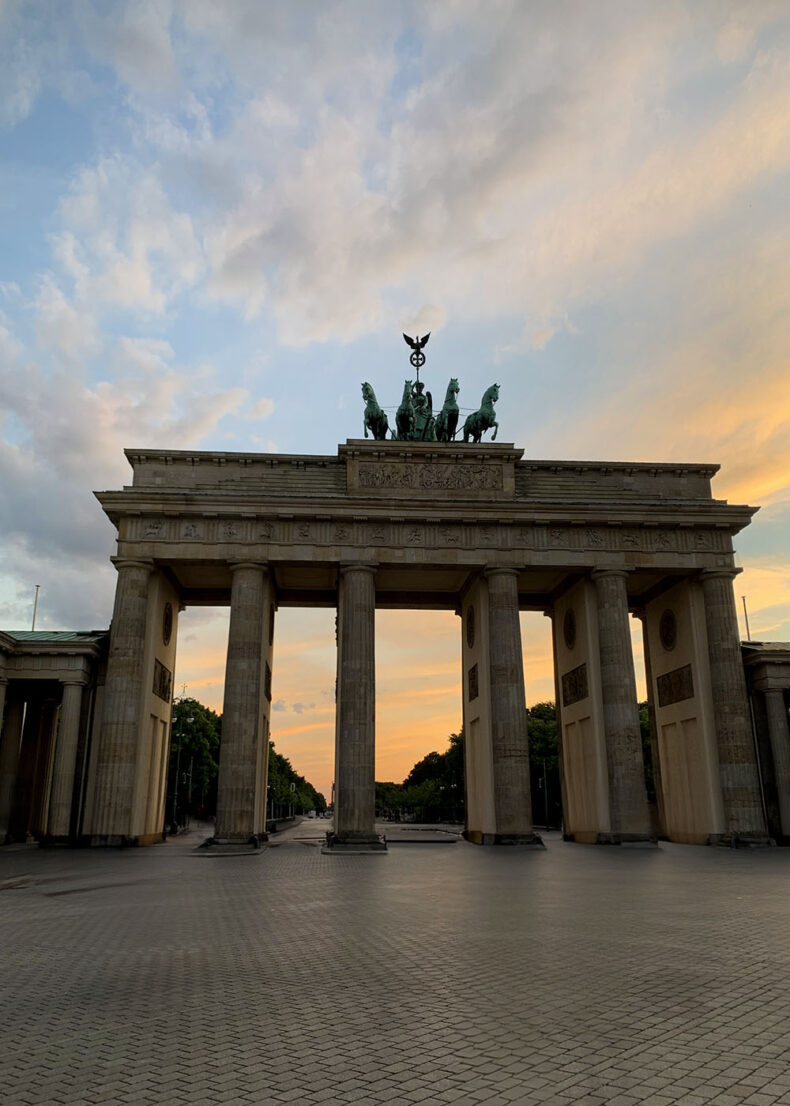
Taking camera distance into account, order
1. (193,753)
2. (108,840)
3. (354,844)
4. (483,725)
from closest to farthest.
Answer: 1. (354,844)
2. (108,840)
3. (483,725)
4. (193,753)

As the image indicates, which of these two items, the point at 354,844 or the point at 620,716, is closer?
the point at 354,844

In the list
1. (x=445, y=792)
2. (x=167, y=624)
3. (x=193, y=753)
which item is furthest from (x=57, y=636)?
(x=445, y=792)

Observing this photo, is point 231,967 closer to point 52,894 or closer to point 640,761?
point 52,894

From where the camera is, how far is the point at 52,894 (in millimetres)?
18656

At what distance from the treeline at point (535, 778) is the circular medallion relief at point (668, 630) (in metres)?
19.9

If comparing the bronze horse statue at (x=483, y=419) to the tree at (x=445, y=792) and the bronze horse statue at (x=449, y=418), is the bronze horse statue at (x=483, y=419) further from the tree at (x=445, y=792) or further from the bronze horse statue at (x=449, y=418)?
the tree at (x=445, y=792)

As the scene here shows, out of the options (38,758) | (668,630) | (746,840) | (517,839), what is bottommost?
(746,840)

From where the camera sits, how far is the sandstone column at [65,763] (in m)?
37.6

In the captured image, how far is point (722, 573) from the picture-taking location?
4147cm

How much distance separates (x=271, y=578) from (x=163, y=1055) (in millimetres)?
37512

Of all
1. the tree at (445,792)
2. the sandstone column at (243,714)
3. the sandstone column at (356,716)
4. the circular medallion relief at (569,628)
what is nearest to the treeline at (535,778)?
the tree at (445,792)

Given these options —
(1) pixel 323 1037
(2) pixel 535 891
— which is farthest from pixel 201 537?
(1) pixel 323 1037

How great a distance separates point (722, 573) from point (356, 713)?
65.1 feet

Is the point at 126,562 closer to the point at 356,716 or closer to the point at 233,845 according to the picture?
the point at 356,716
